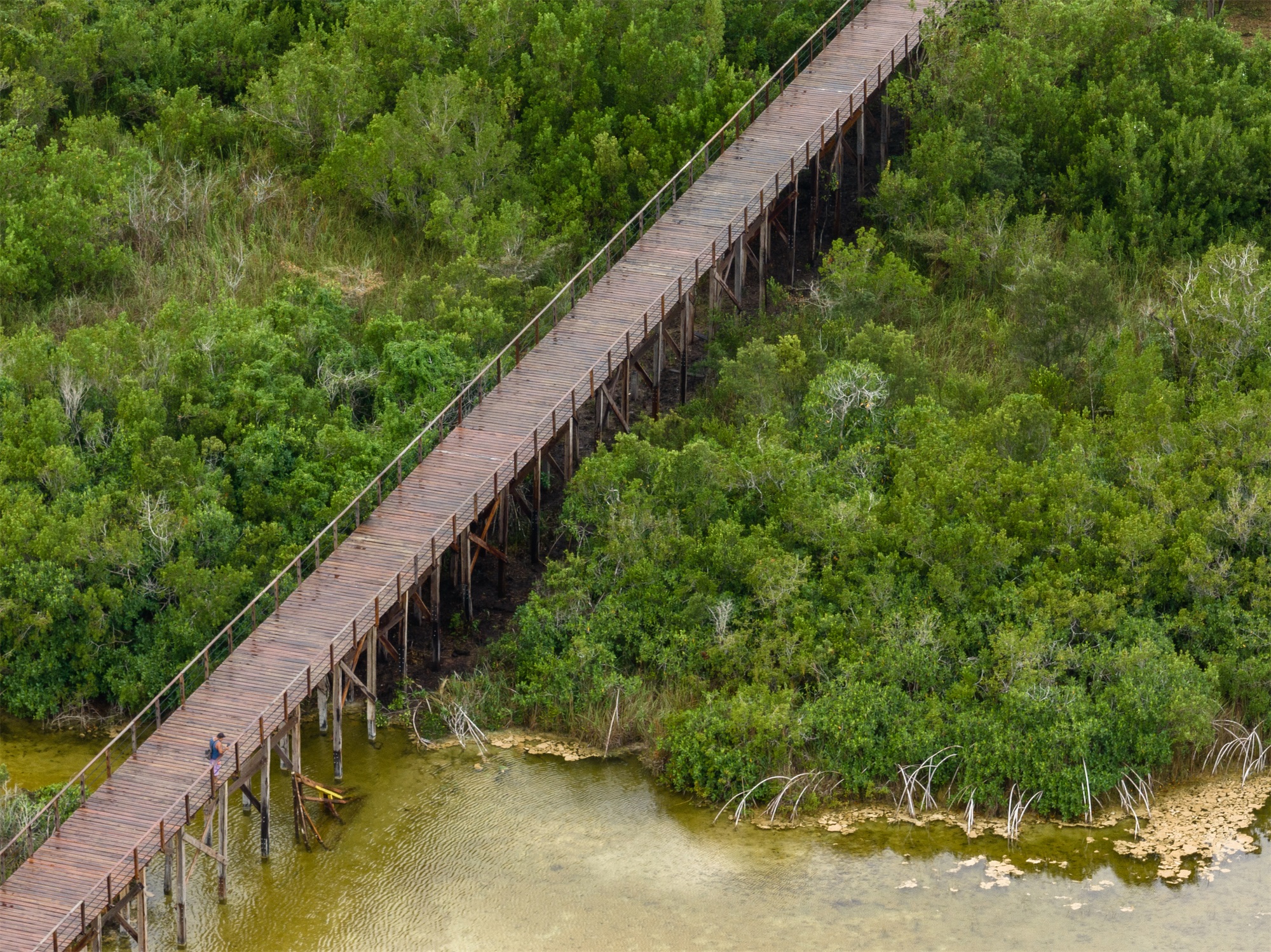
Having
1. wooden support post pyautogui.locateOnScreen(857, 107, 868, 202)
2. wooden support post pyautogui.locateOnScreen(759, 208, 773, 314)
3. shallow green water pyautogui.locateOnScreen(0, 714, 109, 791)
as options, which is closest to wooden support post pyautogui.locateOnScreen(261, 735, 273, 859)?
shallow green water pyautogui.locateOnScreen(0, 714, 109, 791)

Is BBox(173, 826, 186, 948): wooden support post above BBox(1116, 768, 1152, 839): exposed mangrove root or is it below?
below

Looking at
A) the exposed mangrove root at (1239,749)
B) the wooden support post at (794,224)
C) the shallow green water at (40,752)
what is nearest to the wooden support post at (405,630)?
the shallow green water at (40,752)

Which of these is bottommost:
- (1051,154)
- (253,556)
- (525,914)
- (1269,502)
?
(525,914)

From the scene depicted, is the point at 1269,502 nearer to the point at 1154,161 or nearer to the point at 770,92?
the point at 1154,161

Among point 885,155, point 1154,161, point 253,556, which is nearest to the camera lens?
point 253,556

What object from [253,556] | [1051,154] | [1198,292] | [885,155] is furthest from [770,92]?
[253,556]

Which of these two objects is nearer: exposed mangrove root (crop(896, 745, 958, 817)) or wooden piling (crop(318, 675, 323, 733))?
exposed mangrove root (crop(896, 745, 958, 817))

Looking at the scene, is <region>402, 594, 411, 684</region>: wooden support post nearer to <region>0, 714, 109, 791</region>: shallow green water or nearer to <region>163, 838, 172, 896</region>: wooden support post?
<region>0, 714, 109, 791</region>: shallow green water
